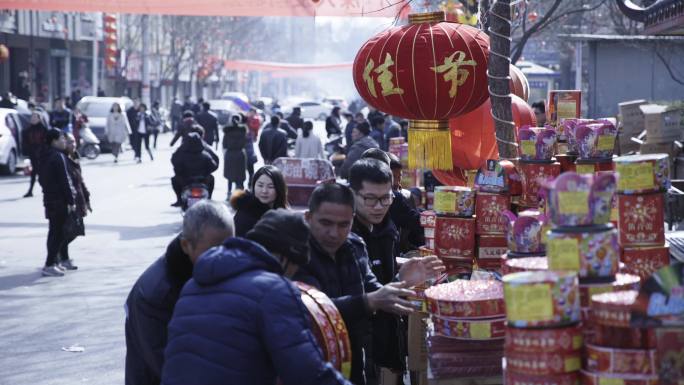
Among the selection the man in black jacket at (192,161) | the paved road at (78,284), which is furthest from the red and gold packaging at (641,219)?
the man in black jacket at (192,161)

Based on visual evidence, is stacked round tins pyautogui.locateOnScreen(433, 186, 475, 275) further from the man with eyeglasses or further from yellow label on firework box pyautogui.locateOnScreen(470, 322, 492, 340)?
yellow label on firework box pyautogui.locateOnScreen(470, 322, 492, 340)

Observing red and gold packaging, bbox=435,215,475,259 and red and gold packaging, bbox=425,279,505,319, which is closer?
red and gold packaging, bbox=425,279,505,319

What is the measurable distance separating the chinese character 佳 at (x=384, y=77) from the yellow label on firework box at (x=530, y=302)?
188 inches

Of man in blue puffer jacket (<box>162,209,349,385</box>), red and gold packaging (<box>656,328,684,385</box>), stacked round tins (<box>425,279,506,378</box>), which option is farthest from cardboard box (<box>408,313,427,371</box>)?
red and gold packaging (<box>656,328,684,385</box>)

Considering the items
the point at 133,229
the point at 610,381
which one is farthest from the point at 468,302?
the point at 133,229

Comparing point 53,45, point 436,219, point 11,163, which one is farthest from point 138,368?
point 53,45

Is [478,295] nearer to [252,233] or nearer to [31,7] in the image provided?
[252,233]

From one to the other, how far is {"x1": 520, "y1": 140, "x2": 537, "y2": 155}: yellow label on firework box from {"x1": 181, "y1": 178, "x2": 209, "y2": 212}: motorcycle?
1074 cm

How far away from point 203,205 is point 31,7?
50.5 feet

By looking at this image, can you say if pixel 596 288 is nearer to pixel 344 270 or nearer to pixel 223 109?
pixel 344 270

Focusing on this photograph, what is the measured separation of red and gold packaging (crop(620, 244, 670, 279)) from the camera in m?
4.66

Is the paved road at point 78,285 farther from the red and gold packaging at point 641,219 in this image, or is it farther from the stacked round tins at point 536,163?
the red and gold packaging at point 641,219

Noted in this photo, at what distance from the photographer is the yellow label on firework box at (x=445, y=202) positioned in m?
6.30

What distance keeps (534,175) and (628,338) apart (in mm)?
2658
